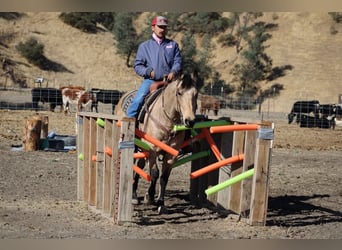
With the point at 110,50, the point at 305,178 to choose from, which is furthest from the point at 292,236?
the point at 110,50

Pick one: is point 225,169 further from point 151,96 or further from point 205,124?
point 151,96

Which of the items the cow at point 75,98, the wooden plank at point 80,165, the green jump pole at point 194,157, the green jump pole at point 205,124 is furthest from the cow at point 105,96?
the green jump pole at point 205,124

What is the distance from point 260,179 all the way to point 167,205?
186 centimetres

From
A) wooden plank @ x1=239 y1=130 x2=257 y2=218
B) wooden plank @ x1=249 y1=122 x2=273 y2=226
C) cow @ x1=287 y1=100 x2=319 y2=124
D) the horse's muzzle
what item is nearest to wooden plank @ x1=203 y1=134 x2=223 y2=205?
wooden plank @ x1=239 y1=130 x2=257 y2=218

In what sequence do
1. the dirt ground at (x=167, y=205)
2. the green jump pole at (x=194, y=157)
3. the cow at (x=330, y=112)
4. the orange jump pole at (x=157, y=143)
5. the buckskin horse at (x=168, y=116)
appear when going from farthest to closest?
1. the cow at (x=330, y=112)
2. the green jump pole at (x=194, y=157)
3. the orange jump pole at (x=157, y=143)
4. the buckskin horse at (x=168, y=116)
5. the dirt ground at (x=167, y=205)

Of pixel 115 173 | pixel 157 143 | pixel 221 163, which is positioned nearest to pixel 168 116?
pixel 157 143

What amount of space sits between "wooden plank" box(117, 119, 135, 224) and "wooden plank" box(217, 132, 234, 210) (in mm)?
1718

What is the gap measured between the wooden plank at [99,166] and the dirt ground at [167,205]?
0.21 meters

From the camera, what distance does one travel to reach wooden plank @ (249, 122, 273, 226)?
6.78 metres

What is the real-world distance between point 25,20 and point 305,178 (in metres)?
50.4

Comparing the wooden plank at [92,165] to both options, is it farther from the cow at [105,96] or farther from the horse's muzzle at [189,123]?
the cow at [105,96]

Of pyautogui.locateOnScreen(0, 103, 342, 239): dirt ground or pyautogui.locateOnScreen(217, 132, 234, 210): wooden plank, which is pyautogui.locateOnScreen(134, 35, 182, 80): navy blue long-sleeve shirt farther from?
pyautogui.locateOnScreen(0, 103, 342, 239): dirt ground

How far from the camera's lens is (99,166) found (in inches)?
295

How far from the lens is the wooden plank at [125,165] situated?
21.1 feet
